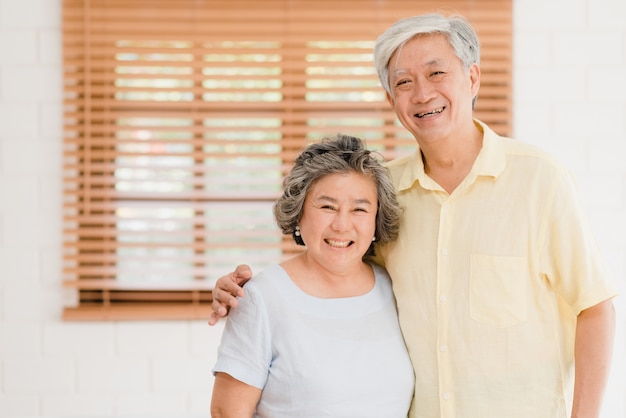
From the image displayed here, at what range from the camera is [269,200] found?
2.67m

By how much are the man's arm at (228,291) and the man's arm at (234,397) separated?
135 millimetres

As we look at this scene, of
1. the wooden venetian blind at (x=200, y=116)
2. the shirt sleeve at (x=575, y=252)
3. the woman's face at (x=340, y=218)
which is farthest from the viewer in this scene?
the wooden venetian blind at (x=200, y=116)

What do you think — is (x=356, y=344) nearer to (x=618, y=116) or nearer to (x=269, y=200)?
(x=269, y=200)

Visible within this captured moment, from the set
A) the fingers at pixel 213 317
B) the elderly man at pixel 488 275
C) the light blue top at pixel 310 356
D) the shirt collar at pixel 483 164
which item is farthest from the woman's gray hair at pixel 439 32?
the fingers at pixel 213 317

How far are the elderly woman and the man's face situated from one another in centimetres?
14

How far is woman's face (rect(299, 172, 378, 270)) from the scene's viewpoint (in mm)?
1542

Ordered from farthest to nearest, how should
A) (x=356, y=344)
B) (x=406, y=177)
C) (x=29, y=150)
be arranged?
(x=29, y=150), (x=406, y=177), (x=356, y=344)

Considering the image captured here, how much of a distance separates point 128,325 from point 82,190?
1.74ft

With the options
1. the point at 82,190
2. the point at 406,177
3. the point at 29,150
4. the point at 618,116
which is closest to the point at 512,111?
the point at 618,116

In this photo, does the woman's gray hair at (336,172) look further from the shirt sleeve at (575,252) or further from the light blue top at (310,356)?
the shirt sleeve at (575,252)

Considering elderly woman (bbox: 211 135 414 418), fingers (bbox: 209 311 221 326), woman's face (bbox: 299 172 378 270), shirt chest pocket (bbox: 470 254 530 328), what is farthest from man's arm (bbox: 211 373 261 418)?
shirt chest pocket (bbox: 470 254 530 328)

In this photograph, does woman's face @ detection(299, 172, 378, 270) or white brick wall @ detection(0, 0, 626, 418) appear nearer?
woman's face @ detection(299, 172, 378, 270)

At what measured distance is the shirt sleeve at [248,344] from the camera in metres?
1.47

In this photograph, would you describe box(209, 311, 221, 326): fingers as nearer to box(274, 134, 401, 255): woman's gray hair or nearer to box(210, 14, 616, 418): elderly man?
box(210, 14, 616, 418): elderly man
